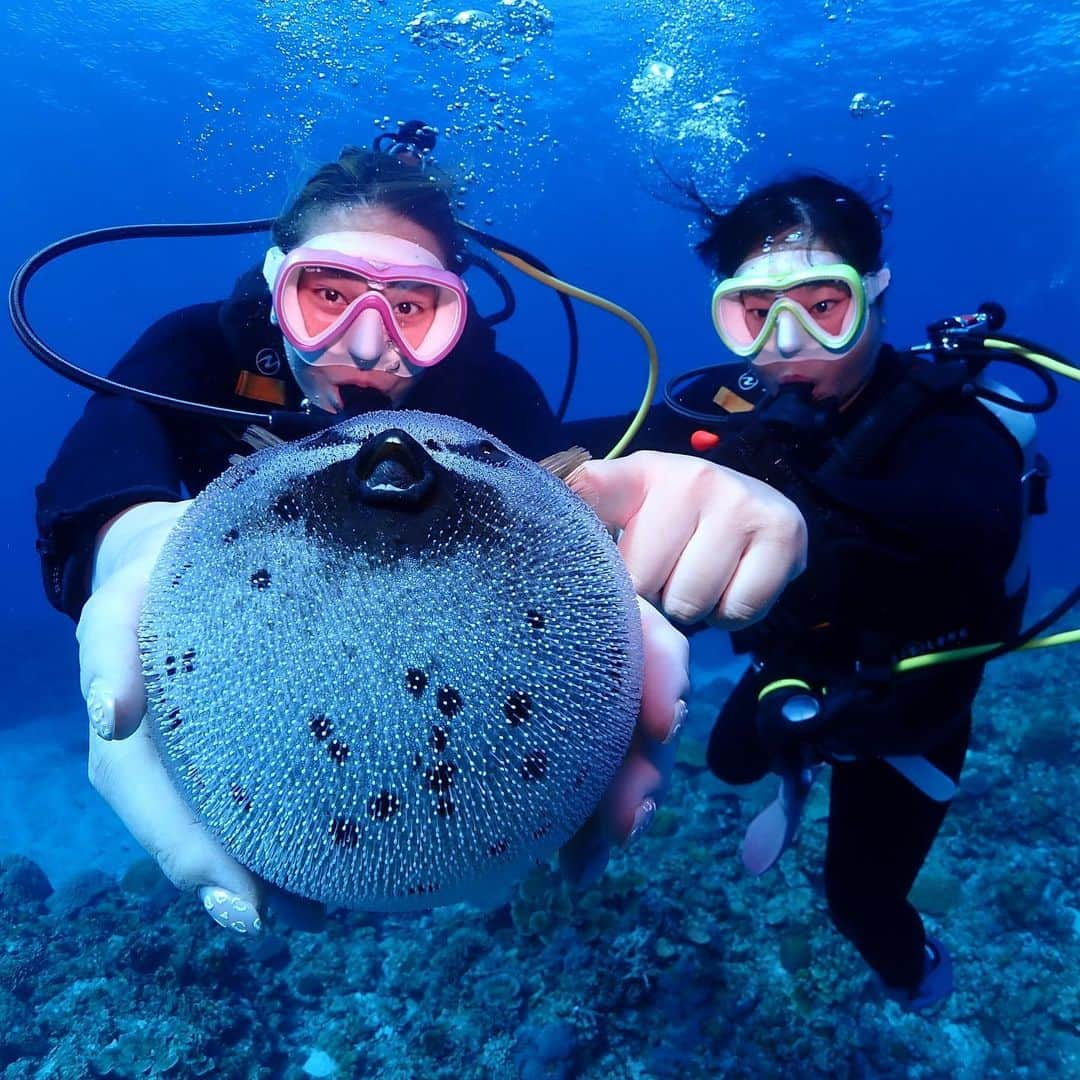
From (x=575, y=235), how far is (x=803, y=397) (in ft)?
200

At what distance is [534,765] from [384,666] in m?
0.27

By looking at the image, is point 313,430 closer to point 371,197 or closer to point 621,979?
point 371,197

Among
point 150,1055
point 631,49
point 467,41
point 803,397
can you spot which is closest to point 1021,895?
point 803,397

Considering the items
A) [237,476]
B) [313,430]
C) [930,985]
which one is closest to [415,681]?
[237,476]

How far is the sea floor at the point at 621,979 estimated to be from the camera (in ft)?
20.1

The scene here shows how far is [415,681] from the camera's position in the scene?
0.93 meters

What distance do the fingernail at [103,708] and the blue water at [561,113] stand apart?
2837 mm

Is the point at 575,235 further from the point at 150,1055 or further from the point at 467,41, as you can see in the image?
the point at 150,1055

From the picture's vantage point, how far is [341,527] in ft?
3.24

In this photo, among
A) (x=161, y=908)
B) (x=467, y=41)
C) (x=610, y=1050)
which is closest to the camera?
(x=610, y=1050)

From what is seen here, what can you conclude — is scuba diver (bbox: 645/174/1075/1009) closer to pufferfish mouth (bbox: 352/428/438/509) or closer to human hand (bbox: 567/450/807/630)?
human hand (bbox: 567/450/807/630)

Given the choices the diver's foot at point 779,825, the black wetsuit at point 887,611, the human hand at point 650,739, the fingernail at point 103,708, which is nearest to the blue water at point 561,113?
the black wetsuit at point 887,611

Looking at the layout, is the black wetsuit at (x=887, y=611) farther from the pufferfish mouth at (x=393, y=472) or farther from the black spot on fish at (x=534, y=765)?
the pufferfish mouth at (x=393, y=472)

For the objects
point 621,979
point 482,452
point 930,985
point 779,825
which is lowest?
point 621,979
